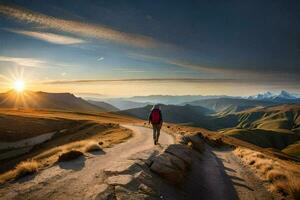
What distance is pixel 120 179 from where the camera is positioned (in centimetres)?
1350

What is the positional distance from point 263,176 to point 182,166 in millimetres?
7897

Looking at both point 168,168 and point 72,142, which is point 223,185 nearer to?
point 168,168

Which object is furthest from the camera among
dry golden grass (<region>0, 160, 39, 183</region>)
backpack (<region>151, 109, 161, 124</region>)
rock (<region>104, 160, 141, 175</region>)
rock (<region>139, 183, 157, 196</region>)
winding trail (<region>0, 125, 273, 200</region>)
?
backpack (<region>151, 109, 161, 124</region>)

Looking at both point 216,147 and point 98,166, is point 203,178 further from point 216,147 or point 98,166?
point 216,147

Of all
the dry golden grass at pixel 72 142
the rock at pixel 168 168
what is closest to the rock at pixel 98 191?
the rock at pixel 168 168

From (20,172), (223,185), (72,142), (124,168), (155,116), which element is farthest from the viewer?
(72,142)

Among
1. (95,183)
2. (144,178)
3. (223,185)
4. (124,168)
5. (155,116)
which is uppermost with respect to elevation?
(155,116)

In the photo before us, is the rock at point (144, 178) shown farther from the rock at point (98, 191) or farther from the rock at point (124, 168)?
the rock at point (98, 191)

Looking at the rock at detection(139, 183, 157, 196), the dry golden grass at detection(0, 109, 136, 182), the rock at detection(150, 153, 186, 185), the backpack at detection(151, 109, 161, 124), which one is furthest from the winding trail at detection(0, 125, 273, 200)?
the backpack at detection(151, 109, 161, 124)

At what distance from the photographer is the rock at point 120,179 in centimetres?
1304

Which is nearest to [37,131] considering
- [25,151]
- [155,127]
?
[25,151]

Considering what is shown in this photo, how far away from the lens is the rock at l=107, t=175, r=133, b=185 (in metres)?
13.0

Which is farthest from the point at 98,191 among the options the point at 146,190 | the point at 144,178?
the point at 144,178

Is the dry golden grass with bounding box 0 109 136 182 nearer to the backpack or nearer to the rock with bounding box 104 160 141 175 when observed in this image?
the rock with bounding box 104 160 141 175
